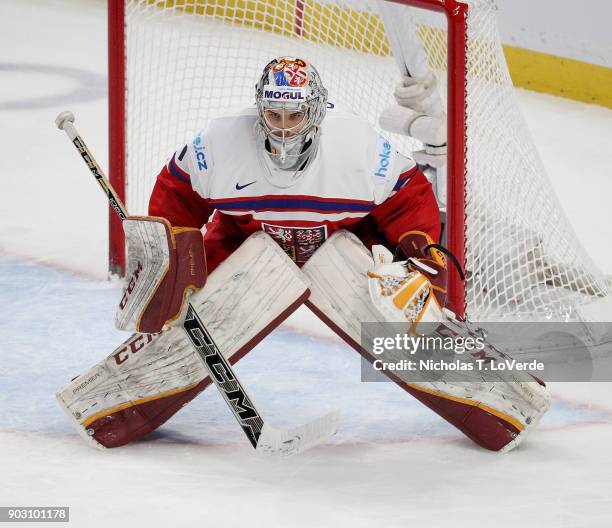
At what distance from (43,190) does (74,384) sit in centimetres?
213

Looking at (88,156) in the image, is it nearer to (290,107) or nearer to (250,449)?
(290,107)

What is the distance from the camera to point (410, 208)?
2.98 metres

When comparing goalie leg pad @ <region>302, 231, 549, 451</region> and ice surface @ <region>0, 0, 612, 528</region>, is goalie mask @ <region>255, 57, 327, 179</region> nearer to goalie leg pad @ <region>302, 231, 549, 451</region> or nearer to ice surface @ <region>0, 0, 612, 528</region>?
goalie leg pad @ <region>302, 231, 549, 451</region>

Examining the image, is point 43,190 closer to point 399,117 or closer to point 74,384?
point 399,117

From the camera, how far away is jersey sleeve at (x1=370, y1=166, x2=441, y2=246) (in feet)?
9.71

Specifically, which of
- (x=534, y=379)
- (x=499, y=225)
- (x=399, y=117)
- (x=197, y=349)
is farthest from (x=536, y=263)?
(x=197, y=349)

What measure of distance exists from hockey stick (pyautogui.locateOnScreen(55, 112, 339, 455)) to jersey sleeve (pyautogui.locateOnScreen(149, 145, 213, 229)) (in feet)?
0.36

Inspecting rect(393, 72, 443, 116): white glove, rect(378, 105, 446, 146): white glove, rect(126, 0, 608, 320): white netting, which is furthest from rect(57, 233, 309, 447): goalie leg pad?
rect(393, 72, 443, 116): white glove

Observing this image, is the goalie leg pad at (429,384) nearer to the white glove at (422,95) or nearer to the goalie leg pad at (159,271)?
the goalie leg pad at (159,271)

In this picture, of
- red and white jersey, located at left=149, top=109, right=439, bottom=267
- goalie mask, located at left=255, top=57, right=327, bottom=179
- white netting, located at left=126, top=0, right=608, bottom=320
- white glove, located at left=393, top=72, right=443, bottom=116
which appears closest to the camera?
goalie mask, located at left=255, top=57, right=327, bottom=179

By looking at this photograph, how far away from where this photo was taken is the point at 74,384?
2967 millimetres

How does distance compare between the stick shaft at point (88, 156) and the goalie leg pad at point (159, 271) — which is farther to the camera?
the stick shaft at point (88, 156)

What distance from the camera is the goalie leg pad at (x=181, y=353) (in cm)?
287

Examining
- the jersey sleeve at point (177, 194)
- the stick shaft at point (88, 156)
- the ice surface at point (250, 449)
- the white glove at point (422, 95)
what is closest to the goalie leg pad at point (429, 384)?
the ice surface at point (250, 449)
